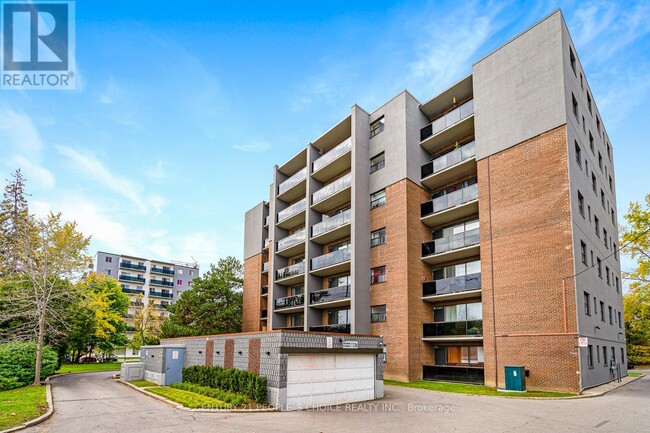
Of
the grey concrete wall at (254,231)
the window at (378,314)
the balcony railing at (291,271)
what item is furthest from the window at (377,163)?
the grey concrete wall at (254,231)

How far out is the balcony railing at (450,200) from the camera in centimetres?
2580

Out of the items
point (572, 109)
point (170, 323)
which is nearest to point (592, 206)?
point (572, 109)

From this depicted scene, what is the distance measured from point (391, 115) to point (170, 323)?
97.7 ft

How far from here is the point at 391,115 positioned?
3062 cm

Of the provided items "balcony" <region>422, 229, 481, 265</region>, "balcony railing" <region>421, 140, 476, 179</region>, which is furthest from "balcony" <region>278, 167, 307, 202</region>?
"balcony" <region>422, 229, 481, 265</region>

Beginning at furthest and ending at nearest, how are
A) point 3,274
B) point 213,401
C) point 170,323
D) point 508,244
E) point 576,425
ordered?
point 170,323 < point 3,274 < point 508,244 < point 213,401 < point 576,425

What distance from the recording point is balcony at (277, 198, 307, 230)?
3719 centimetres

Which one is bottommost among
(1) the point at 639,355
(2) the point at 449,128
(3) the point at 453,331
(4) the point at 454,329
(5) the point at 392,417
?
(1) the point at 639,355

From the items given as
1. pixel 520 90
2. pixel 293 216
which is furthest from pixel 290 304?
pixel 520 90

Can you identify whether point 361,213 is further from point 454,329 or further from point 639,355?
point 639,355

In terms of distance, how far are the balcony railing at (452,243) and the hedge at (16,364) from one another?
23637 mm

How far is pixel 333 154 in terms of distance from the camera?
1324 inches

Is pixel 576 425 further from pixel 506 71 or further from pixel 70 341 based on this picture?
pixel 70 341

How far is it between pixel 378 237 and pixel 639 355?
37.5m
